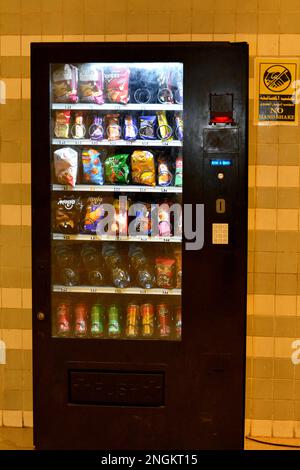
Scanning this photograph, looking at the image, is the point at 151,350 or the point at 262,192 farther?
the point at 262,192

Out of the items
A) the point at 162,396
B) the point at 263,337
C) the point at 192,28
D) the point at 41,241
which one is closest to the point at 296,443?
the point at 263,337

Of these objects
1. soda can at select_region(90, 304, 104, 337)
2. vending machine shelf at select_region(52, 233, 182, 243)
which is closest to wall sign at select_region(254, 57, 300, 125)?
vending machine shelf at select_region(52, 233, 182, 243)

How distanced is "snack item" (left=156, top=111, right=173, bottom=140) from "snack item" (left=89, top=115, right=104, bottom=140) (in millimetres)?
317

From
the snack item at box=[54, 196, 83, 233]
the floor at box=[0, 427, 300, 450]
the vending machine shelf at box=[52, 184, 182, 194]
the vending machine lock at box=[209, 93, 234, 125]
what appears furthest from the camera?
the floor at box=[0, 427, 300, 450]

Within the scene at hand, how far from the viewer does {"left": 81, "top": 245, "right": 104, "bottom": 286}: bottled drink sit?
130 inches

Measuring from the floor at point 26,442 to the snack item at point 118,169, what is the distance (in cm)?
169

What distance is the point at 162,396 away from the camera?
10.4 feet

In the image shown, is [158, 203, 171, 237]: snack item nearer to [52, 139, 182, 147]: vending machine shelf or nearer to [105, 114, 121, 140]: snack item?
[52, 139, 182, 147]: vending machine shelf

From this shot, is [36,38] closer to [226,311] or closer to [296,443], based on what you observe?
[226,311]

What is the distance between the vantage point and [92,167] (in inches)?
129

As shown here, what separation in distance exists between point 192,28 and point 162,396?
219 cm

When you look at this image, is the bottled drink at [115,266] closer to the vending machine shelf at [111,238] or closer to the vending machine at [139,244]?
the vending machine at [139,244]

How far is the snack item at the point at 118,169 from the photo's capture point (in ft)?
10.7

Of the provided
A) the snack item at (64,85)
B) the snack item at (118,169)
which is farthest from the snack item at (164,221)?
the snack item at (64,85)
